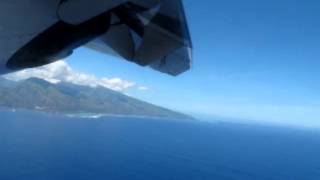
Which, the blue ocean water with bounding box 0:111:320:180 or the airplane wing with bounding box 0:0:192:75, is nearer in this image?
the airplane wing with bounding box 0:0:192:75

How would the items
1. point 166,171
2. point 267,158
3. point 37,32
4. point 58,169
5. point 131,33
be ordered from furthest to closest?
1. point 267,158
2. point 166,171
3. point 58,169
4. point 131,33
5. point 37,32

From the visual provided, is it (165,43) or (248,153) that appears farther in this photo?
(248,153)

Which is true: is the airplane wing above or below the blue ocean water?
above

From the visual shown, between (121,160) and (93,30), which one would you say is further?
(121,160)

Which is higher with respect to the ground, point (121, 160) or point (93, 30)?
point (93, 30)

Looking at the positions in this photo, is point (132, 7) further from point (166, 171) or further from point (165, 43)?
point (166, 171)

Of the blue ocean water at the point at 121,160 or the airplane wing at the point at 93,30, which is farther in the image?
the blue ocean water at the point at 121,160

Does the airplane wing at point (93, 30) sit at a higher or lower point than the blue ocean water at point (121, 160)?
higher

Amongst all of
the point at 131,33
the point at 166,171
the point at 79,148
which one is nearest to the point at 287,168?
the point at 166,171
